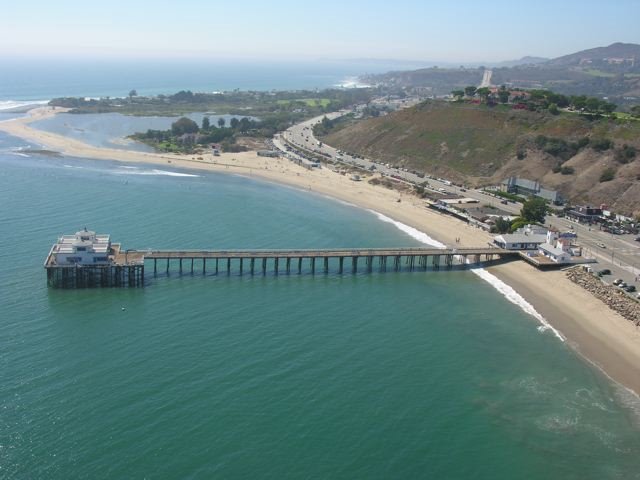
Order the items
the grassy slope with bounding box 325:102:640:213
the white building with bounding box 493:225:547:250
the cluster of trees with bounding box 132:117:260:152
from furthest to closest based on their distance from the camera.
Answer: the cluster of trees with bounding box 132:117:260:152 → the grassy slope with bounding box 325:102:640:213 → the white building with bounding box 493:225:547:250

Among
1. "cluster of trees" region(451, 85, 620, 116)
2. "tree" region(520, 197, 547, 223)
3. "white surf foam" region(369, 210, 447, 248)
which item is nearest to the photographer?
"white surf foam" region(369, 210, 447, 248)

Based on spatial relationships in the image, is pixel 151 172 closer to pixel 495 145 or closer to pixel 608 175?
pixel 495 145

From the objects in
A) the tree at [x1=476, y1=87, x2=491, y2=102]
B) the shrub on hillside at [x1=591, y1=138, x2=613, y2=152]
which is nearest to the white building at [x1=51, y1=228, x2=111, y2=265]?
the shrub on hillside at [x1=591, y1=138, x2=613, y2=152]

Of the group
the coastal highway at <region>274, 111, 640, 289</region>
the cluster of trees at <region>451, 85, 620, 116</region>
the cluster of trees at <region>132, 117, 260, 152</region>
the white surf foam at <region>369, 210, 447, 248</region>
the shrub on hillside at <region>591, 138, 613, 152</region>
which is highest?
the cluster of trees at <region>451, 85, 620, 116</region>

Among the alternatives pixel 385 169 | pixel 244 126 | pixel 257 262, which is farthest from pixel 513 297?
pixel 244 126

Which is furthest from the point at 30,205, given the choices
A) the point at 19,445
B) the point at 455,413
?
the point at 455,413

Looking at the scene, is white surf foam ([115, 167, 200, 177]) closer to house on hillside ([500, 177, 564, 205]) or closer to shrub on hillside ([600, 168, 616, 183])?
house on hillside ([500, 177, 564, 205])
